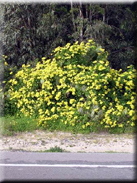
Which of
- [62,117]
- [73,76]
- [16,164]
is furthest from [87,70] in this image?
[16,164]

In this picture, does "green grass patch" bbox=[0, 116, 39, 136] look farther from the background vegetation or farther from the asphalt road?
the asphalt road

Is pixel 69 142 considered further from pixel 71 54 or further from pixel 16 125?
pixel 71 54

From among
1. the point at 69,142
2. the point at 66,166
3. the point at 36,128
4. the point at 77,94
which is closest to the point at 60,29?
the point at 77,94

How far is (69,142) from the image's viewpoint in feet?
24.4

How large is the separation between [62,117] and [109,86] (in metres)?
1.50

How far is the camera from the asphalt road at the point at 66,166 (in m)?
4.84

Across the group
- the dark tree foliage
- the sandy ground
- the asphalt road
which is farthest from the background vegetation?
the asphalt road

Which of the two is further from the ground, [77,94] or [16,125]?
[77,94]

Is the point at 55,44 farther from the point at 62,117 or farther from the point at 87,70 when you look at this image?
the point at 62,117

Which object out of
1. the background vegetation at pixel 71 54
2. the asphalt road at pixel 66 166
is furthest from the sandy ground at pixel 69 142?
the asphalt road at pixel 66 166

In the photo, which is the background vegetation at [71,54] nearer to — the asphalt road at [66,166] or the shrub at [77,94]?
the shrub at [77,94]

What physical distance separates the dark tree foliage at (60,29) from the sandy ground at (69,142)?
337cm

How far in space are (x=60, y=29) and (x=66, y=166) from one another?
6281 mm

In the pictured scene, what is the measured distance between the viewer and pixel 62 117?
863cm
